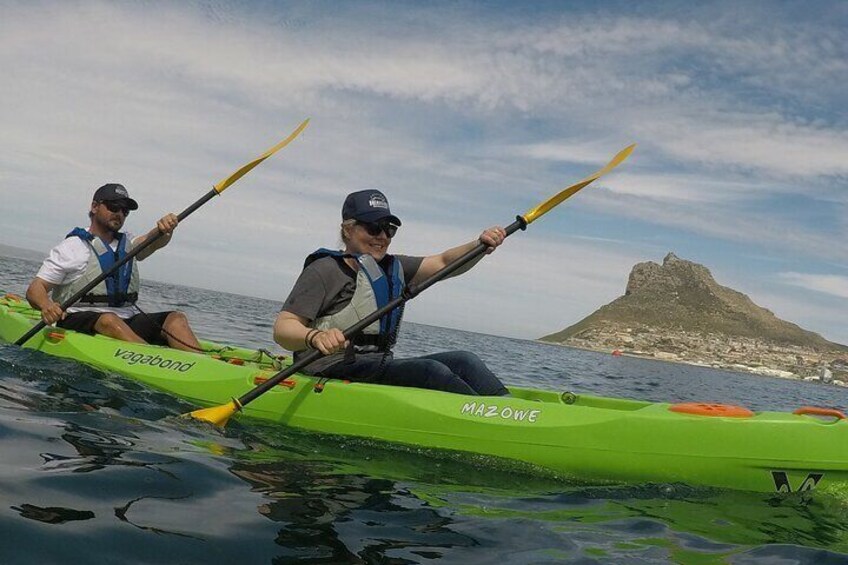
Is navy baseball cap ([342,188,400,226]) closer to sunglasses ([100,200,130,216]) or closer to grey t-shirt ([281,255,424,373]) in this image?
grey t-shirt ([281,255,424,373])

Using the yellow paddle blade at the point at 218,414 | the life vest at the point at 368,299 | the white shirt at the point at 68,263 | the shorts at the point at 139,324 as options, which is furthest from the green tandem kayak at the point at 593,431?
the white shirt at the point at 68,263

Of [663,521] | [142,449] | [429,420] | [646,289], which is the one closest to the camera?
[663,521]

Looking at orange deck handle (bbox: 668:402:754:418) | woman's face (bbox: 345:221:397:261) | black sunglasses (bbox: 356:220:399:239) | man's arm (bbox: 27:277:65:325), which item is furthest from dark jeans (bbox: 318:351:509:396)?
man's arm (bbox: 27:277:65:325)

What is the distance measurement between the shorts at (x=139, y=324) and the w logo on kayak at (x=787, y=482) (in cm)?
594

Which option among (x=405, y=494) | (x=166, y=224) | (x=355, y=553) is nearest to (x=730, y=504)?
(x=405, y=494)

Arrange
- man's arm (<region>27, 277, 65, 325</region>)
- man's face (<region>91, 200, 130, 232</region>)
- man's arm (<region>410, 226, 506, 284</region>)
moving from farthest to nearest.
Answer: man's face (<region>91, 200, 130, 232</region>) → man's arm (<region>27, 277, 65, 325</region>) → man's arm (<region>410, 226, 506, 284</region>)

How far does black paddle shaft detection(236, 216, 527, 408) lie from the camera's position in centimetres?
521

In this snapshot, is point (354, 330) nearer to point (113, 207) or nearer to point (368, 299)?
point (368, 299)

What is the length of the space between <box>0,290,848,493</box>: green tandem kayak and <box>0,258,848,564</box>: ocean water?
0.12 metres

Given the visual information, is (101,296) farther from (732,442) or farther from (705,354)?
(705,354)

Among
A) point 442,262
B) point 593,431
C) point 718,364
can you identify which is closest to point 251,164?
point 442,262

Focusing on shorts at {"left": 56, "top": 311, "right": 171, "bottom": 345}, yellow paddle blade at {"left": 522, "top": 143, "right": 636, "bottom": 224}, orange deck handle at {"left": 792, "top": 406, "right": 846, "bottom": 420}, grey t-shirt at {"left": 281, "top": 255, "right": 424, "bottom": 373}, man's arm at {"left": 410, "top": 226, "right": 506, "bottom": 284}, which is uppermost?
yellow paddle blade at {"left": 522, "top": 143, "right": 636, "bottom": 224}

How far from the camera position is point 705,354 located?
482 feet

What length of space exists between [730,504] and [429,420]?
1988 mm
